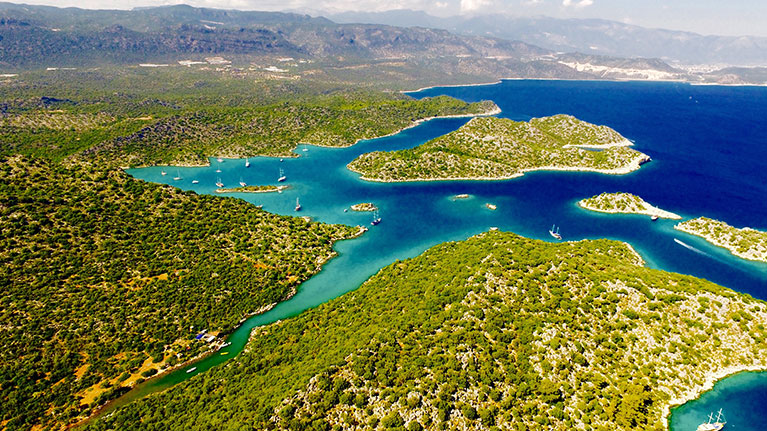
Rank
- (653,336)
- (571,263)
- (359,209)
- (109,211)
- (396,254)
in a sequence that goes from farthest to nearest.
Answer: (359,209)
(396,254)
(109,211)
(571,263)
(653,336)

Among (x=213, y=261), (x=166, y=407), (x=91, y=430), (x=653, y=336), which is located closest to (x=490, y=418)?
(x=653, y=336)

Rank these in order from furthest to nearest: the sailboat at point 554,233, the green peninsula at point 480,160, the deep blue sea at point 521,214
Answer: the green peninsula at point 480,160
the sailboat at point 554,233
the deep blue sea at point 521,214

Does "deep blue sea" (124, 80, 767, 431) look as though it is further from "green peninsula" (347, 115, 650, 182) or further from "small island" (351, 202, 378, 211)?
"green peninsula" (347, 115, 650, 182)

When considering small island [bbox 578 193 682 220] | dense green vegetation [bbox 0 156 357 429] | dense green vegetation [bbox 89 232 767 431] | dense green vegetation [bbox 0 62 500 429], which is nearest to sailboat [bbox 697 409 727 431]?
dense green vegetation [bbox 89 232 767 431]

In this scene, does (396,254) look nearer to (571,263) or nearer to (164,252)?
(571,263)

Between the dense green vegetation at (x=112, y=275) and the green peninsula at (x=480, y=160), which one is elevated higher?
the green peninsula at (x=480, y=160)

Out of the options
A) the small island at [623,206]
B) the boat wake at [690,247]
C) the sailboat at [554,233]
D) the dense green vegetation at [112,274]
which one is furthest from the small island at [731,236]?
the dense green vegetation at [112,274]

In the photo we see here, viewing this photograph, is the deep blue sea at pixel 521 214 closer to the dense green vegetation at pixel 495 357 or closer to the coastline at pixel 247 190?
the coastline at pixel 247 190

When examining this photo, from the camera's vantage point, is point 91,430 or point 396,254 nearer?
point 91,430
